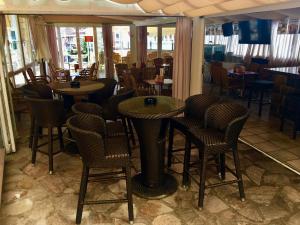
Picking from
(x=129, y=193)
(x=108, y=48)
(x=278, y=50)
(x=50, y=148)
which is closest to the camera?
(x=129, y=193)

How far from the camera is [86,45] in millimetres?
10656

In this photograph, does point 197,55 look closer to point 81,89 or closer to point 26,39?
point 81,89

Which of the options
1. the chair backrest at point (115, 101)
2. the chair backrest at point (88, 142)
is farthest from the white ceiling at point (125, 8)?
the chair backrest at point (88, 142)

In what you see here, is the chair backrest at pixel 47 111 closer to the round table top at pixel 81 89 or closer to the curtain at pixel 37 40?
the round table top at pixel 81 89

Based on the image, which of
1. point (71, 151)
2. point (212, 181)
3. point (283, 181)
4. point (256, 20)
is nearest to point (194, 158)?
point (212, 181)

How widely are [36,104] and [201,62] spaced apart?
2.74 meters

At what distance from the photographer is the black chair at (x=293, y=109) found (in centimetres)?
419

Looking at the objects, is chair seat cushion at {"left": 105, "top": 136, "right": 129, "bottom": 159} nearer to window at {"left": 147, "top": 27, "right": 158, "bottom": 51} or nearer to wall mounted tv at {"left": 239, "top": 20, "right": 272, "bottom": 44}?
wall mounted tv at {"left": 239, "top": 20, "right": 272, "bottom": 44}

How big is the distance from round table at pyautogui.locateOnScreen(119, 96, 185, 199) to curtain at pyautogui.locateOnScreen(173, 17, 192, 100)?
1771mm

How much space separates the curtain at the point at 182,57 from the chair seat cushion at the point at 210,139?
6.96ft

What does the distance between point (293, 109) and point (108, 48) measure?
7645 millimetres

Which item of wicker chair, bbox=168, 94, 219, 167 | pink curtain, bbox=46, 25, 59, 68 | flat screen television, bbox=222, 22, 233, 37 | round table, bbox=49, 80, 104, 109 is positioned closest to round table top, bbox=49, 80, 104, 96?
round table, bbox=49, 80, 104, 109

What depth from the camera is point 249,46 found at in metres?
8.87

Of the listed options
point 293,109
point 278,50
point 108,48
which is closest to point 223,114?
point 293,109
